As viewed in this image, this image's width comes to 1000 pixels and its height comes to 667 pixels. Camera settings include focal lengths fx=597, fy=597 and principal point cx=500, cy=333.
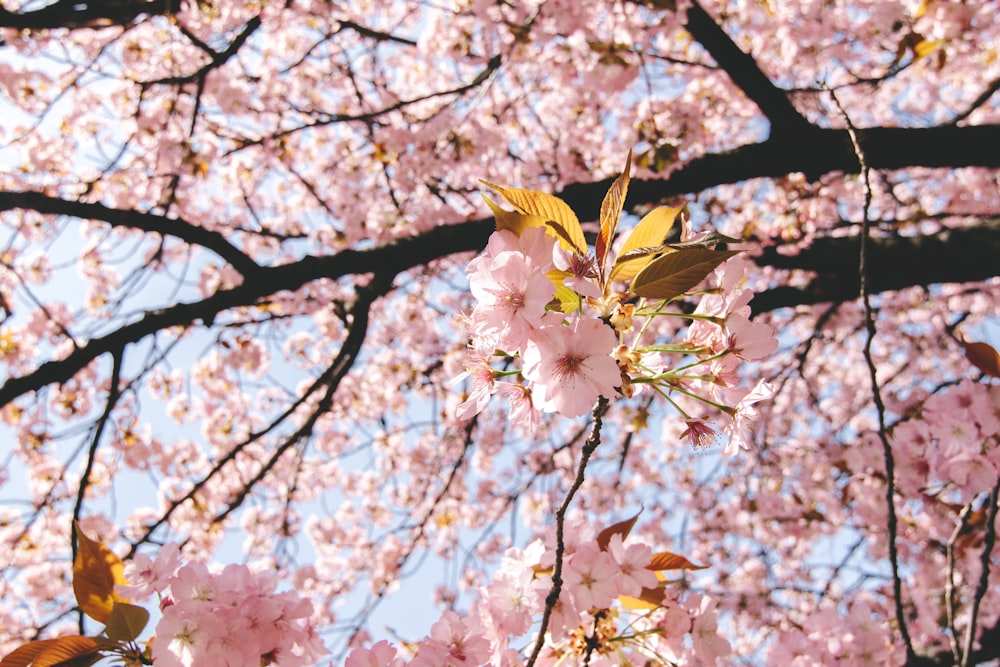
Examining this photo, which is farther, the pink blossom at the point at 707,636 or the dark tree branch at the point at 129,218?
the dark tree branch at the point at 129,218

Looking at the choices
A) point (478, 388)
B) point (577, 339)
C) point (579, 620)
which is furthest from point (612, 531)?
point (577, 339)

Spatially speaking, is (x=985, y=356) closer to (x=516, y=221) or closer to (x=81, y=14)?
(x=516, y=221)

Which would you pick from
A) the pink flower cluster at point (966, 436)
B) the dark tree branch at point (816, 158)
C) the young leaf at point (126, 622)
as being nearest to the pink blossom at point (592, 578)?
the young leaf at point (126, 622)

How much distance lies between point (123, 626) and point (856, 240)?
10.7ft

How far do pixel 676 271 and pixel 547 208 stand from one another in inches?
8.1

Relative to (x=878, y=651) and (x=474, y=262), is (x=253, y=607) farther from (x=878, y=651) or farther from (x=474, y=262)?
(x=878, y=651)

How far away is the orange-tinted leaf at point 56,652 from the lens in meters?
1.07

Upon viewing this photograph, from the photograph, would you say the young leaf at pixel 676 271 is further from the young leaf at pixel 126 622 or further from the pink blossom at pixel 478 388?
the young leaf at pixel 126 622

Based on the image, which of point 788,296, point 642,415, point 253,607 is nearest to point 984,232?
point 788,296

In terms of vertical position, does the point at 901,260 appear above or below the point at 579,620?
above

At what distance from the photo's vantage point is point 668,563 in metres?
1.30

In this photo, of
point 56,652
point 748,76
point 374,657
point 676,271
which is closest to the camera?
point 676,271

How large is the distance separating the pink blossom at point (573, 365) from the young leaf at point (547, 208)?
0.13 m

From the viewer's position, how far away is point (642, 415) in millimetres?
3092
